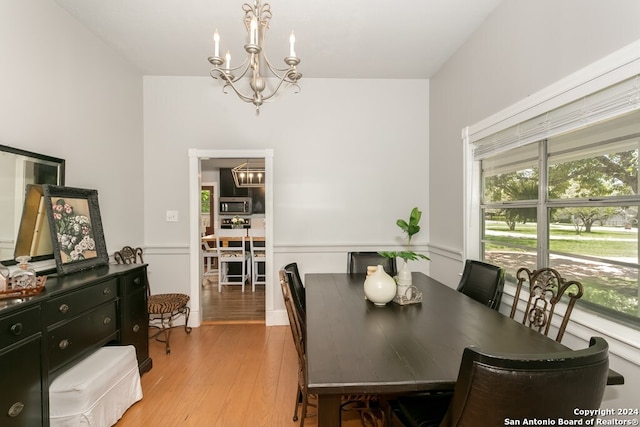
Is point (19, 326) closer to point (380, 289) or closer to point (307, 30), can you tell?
point (380, 289)

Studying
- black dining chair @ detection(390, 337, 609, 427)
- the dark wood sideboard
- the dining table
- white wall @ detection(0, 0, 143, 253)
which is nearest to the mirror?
white wall @ detection(0, 0, 143, 253)

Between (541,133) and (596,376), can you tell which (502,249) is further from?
(596,376)

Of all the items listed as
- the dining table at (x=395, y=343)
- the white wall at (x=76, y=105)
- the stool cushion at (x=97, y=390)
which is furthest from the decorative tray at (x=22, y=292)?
the dining table at (x=395, y=343)

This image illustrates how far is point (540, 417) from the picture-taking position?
856 mm

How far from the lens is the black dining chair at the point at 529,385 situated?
82cm

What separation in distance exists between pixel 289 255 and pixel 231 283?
2278 millimetres

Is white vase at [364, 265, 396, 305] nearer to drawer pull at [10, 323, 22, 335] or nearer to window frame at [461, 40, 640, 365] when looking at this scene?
window frame at [461, 40, 640, 365]

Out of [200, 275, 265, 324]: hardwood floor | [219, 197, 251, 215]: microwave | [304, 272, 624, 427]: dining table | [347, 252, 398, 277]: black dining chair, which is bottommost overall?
[200, 275, 265, 324]: hardwood floor

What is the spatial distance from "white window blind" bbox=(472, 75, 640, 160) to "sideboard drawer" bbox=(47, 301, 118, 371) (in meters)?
3.10

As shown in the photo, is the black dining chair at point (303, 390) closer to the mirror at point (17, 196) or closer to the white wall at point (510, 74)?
the white wall at point (510, 74)

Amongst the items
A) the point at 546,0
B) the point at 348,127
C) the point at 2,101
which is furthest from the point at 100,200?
the point at 546,0

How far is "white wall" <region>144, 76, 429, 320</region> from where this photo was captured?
361 centimetres

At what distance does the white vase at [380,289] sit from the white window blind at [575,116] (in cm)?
132

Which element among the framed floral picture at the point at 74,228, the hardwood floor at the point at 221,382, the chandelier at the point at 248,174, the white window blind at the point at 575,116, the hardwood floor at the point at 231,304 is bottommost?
the hardwood floor at the point at 221,382
